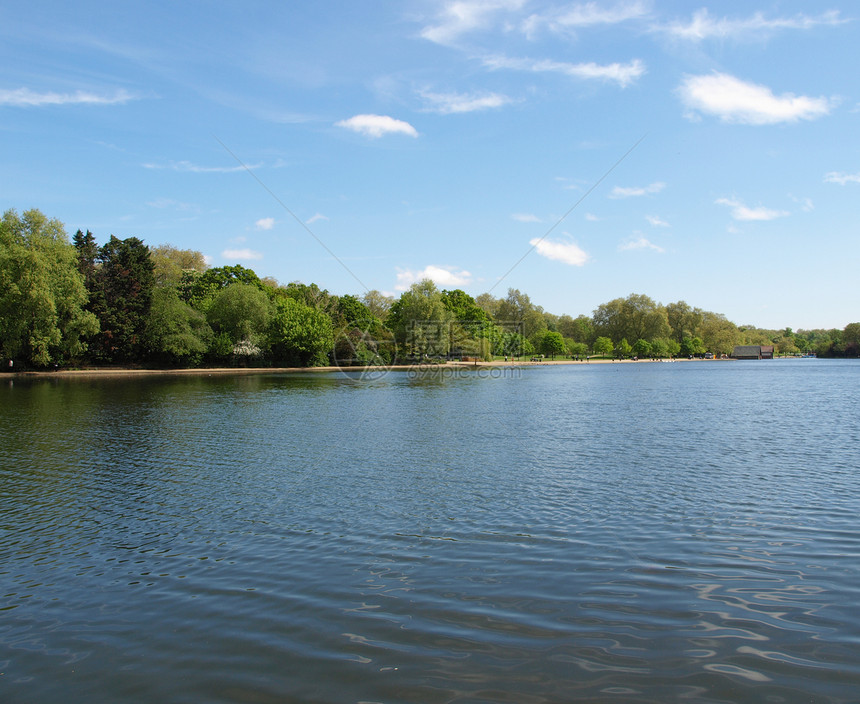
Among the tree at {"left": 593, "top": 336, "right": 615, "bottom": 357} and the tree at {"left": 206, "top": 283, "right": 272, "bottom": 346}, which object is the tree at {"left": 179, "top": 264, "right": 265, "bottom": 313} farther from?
the tree at {"left": 593, "top": 336, "right": 615, "bottom": 357}

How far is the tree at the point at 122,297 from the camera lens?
205 ft

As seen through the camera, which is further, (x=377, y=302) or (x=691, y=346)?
(x=691, y=346)

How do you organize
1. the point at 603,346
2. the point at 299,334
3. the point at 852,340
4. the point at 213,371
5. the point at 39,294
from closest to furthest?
the point at 39,294 < the point at 213,371 < the point at 299,334 < the point at 603,346 < the point at 852,340

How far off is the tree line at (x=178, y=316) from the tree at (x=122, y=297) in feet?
0.41

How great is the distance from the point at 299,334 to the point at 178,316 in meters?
15.0

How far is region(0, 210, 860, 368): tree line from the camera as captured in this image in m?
54.7

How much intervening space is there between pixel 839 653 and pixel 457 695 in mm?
3814

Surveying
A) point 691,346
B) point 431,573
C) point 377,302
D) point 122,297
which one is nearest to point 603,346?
point 691,346

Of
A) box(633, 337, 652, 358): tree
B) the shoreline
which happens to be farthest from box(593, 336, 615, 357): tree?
the shoreline

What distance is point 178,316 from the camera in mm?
68250

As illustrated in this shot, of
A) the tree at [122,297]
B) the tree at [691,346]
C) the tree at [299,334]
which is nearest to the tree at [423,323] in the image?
the tree at [299,334]

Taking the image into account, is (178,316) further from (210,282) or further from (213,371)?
(210,282)

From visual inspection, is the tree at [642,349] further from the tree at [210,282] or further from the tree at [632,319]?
the tree at [210,282]

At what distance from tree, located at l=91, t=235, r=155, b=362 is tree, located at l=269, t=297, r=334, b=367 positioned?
52.3ft
